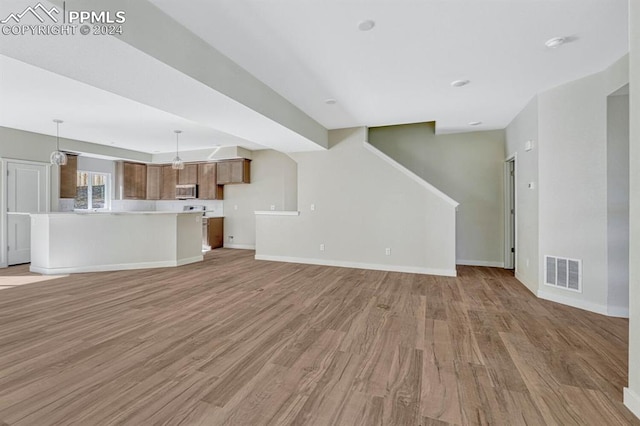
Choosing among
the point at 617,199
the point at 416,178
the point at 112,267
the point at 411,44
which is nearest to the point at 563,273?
the point at 617,199

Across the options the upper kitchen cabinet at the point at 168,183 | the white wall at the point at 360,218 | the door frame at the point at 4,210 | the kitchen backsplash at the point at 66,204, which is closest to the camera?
the white wall at the point at 360,218

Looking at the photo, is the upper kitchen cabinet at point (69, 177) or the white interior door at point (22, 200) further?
the upper kitchen cabinet at point (69, 177)

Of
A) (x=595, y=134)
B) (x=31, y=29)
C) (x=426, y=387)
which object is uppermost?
(x=31, y=29)

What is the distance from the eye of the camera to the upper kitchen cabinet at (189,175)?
26.7 ft

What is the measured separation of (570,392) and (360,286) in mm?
2625

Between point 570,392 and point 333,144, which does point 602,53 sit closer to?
point 570,392

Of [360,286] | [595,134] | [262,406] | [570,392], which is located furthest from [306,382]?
[595,134]

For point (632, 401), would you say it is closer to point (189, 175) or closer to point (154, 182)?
point (189, 175)

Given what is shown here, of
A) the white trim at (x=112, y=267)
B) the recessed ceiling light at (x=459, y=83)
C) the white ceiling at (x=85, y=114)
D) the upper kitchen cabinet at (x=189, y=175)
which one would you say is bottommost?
the white trim at (x=112, y=267)

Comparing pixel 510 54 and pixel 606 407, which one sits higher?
pixel 510 54

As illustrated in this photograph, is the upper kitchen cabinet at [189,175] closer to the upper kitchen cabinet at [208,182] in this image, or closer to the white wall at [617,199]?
the upper kitchen cabinet at [208,182]

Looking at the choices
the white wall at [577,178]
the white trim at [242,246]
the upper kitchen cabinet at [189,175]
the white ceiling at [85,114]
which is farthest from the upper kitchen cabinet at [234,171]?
the white wall at [577,178]

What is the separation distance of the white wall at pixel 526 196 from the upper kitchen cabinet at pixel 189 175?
7697 mm

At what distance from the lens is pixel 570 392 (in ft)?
5.94
